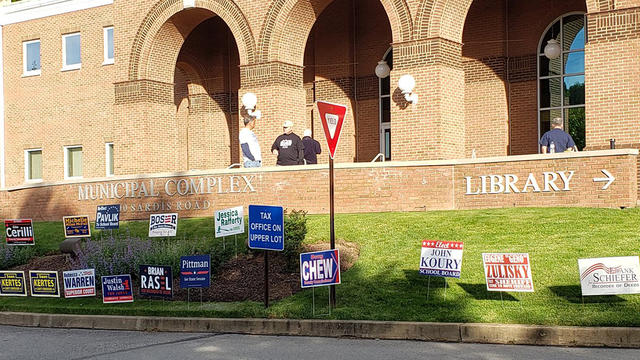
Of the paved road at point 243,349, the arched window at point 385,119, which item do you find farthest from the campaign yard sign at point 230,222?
the arched window at point 385,119

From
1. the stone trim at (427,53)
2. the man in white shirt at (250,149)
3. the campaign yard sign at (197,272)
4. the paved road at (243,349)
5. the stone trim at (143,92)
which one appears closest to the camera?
the paved road at (243,349)

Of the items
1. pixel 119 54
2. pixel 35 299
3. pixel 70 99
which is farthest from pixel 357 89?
pixel 35 299

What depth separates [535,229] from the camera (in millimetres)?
13625

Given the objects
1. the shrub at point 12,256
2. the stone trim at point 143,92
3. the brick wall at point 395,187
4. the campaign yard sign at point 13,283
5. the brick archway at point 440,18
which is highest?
the brick archway at point 440,18

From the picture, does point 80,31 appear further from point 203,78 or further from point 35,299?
point 35,299

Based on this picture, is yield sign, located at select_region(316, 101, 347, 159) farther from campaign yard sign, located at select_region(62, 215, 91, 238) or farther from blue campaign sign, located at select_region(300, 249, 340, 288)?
campaign yard sign, located at select_region(62, 215, 91, 238)

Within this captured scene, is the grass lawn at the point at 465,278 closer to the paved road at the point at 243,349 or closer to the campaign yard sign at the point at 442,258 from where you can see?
the campaign yard sign at the point at 442,258

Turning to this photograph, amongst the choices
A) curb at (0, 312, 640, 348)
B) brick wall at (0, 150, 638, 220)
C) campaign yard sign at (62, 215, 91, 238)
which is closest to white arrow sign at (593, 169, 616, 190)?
brick wall at (0, 150, 638, 220)

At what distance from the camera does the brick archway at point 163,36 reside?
24.5m

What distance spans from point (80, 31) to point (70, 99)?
8.03ft

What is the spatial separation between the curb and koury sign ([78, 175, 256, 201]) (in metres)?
7.25

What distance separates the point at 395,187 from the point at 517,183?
8.34 feet

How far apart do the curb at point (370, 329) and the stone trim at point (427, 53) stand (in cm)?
1034

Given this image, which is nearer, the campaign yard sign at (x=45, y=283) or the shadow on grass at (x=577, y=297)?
the shadow on grass at (x=577, y=297)
